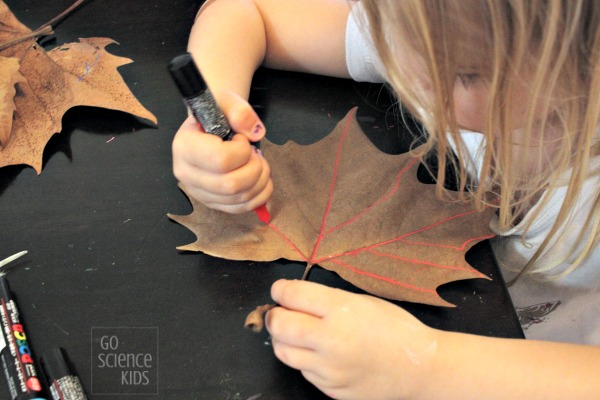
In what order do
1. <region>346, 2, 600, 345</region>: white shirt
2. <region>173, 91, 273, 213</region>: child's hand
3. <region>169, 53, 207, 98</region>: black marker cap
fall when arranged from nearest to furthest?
<region>169, 53, 207, 98</region>: black marker cap, <region>173, 91, 273, 213</region>: child's hand, <region>346, 2, 600, 345</region>: white shirt

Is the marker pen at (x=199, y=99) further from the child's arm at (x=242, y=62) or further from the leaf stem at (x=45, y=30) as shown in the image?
the leaf stem at (x=45, y=30)

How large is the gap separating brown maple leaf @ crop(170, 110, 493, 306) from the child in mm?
32

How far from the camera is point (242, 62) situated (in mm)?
755

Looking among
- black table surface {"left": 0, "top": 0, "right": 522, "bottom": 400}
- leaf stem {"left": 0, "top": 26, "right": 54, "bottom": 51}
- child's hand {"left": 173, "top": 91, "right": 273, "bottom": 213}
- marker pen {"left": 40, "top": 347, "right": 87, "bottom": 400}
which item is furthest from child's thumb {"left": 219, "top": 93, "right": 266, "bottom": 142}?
leaf stem {"left": 0, "top": 26, "right": 54, "bottom": 51}

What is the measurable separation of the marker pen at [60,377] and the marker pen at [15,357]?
10 mm

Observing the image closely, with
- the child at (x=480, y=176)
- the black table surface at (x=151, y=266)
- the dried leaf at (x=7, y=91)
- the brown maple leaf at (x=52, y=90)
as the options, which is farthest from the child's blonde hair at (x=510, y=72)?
the dried leaf at (x=7, y=91)

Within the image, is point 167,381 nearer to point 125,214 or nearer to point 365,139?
point 125,214

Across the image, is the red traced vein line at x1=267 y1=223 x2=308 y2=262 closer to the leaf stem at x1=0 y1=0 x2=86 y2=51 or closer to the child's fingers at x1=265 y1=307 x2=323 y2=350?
the child's fingers at x1=265 y1=307 x2=323 y2=350

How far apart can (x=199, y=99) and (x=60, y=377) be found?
275 millimetres

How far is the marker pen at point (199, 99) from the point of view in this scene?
0.45m

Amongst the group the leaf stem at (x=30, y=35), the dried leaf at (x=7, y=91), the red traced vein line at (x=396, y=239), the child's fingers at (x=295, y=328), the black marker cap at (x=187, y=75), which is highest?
the black marker cap at (x=187, y=75)

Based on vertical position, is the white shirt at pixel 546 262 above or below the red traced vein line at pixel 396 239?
below

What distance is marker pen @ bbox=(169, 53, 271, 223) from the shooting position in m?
0.45

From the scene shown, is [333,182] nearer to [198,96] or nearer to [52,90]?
[198,96]
